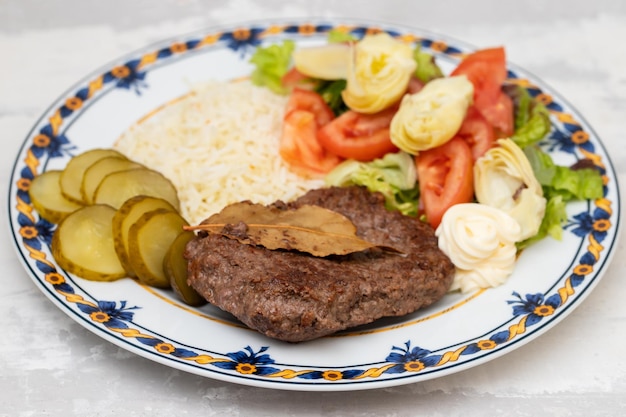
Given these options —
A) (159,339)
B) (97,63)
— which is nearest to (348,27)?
(97,63)

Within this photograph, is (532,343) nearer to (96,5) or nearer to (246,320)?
(246,320)

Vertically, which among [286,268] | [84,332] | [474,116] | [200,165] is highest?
[474,116]

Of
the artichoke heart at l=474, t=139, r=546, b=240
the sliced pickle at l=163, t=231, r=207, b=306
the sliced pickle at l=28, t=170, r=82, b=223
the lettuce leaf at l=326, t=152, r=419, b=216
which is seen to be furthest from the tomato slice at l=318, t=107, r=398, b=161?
the sliced pickle at l=28, t=170, r=82, b=223

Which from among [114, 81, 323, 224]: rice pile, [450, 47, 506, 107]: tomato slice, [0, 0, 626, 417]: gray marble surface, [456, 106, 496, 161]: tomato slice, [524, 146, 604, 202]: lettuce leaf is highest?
[450, 47, 506, 107]: tomato slice

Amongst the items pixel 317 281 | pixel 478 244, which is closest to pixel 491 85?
pixel 478 244

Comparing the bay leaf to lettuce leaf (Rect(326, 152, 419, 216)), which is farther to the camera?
lettuce leaf (Rect(326, 152, 419, 216))

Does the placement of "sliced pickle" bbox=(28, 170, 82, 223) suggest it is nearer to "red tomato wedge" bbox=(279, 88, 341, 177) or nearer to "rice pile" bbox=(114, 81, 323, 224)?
"rice pile" bbox=(114, 81, 323, 224)

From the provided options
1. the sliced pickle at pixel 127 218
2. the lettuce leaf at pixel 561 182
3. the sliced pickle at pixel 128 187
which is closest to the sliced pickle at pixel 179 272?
the sliced pickle at pixel 127 218

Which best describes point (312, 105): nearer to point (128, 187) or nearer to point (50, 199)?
point (128, 187)
